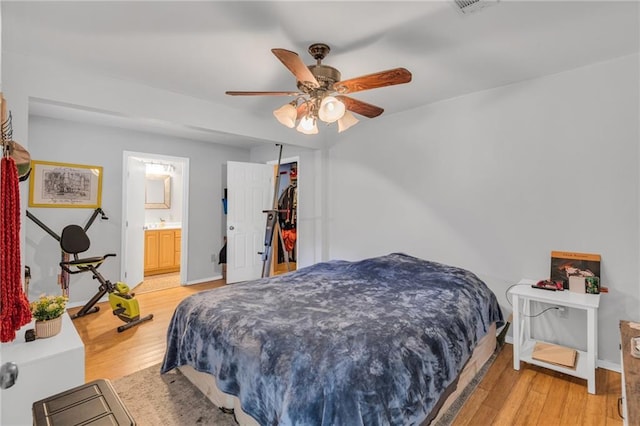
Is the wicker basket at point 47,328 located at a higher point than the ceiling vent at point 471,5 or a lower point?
lower

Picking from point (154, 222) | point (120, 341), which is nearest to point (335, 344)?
point (120, 341)

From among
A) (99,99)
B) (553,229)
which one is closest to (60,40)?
(99,99)

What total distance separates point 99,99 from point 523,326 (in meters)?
4.03

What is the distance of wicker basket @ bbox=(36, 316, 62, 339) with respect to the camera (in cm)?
178

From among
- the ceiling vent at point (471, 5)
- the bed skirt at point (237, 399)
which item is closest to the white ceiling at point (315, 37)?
the ceiling vent at point (471, 5)

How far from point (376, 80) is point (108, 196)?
398cm

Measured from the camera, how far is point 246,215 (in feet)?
16.2

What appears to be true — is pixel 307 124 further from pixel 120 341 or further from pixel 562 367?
pixel 120 341

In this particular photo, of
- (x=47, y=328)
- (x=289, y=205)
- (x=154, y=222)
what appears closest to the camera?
(x=47, y=328)

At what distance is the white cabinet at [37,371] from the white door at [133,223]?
107 inches

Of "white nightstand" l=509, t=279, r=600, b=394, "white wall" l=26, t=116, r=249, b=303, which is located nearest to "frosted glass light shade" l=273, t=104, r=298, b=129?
"white nightstand" l=509, t=279, r=600, b=394

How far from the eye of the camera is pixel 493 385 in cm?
221

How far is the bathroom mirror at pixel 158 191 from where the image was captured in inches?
237

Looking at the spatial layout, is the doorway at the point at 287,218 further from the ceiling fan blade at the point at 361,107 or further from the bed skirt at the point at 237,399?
the bed skirt at the point at 237,399
